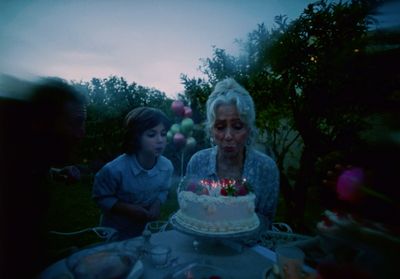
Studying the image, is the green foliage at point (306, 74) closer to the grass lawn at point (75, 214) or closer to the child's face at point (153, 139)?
the child's face at point (153, 139)

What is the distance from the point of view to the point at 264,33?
3.85 m

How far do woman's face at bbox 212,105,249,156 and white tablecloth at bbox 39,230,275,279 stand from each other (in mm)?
1143

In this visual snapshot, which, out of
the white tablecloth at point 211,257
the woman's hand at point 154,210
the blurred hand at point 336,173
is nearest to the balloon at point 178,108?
the woman's hand at point 154,210

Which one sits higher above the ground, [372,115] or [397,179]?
[372,115]

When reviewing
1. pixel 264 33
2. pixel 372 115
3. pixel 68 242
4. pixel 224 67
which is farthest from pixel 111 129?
pixel 372 115

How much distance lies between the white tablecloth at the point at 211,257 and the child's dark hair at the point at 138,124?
1451 millimetres

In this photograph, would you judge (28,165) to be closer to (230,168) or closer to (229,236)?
A: (229,236)

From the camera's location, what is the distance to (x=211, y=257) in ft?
6.18

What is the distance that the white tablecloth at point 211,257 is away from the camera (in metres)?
1.64

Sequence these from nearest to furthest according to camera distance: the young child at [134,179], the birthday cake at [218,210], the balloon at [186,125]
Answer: the birthday cake at [218,210] → the young child at [134,179] → the balloon at [186,125]

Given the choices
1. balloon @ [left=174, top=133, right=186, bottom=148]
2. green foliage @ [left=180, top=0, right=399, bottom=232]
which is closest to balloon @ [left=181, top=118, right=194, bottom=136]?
balloon @ [left=174, top=133, right=186, bottom=148]

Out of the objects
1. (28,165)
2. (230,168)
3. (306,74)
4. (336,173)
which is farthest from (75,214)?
(336,173)

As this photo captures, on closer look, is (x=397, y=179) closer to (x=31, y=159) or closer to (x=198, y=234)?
(x=198, y=234)

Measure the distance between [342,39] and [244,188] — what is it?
2.28 m
